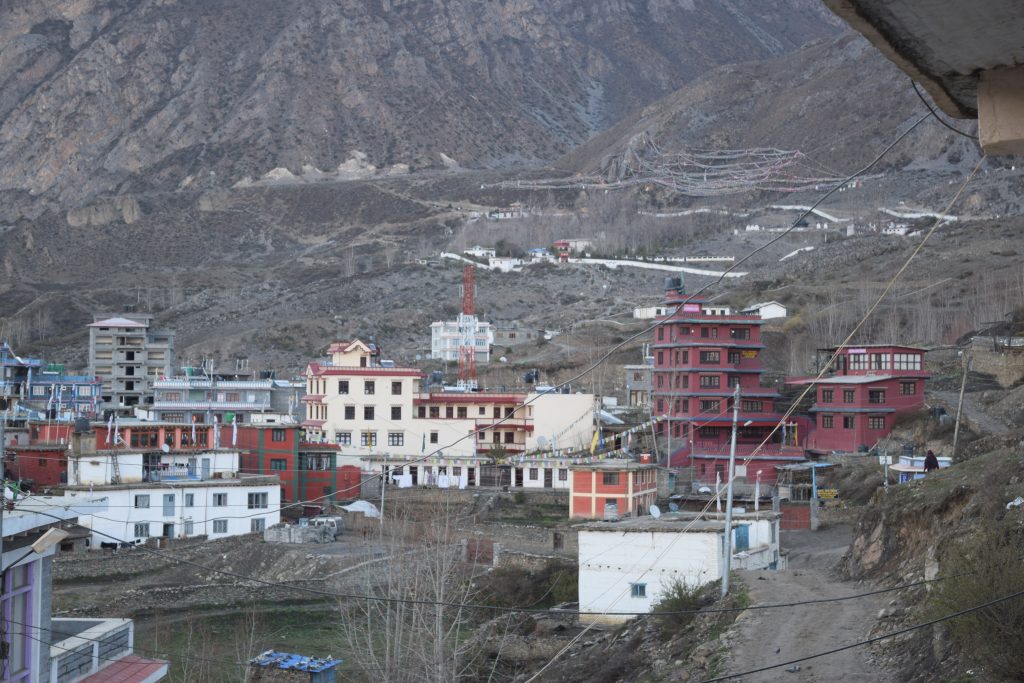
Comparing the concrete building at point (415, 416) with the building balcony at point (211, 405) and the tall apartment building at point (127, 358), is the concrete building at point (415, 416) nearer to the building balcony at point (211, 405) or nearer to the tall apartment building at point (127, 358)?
the building balcony at point (211, 405)

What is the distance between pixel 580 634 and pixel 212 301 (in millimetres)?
86698

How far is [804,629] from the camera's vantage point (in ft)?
48.7

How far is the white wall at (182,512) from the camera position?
3431 centimetres

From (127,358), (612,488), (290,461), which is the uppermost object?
(127,358)

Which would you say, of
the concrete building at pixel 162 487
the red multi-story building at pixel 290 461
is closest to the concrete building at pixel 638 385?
the red multi-story building at pixel 290 461

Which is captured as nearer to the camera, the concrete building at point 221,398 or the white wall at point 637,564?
the white wall at point 637,564

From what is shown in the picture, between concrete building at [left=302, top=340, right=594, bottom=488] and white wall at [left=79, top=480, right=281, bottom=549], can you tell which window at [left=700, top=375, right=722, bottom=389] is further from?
white wall at [left=79, top=480, right=281, bottom=549]

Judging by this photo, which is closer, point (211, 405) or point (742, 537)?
point (742, 537)

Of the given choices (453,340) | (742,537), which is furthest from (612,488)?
(453,340)

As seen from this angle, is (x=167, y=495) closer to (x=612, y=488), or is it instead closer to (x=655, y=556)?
(x=612, y=488)

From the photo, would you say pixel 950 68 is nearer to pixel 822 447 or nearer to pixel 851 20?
pixel 851 20

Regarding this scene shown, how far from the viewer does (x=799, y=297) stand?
2756 inches

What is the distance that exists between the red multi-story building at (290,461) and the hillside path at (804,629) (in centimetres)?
2194

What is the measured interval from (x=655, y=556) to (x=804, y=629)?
7952 millimetres
